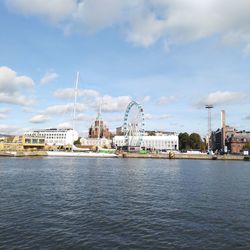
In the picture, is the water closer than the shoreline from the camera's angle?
Yes

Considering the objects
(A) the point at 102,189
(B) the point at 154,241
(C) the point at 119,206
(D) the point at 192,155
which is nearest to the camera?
(B) the point at 154,241

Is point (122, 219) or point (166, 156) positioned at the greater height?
point (166, 156)

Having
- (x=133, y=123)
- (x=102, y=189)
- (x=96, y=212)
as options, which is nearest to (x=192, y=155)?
(x=133, y=123)

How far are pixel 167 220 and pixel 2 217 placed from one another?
44.0 feet

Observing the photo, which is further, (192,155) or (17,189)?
(192,155)

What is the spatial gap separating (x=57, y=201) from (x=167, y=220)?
1318 centimetres

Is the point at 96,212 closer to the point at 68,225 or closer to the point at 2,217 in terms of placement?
the point at 68,225

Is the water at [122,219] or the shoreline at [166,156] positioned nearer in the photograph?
the water at [122,219]

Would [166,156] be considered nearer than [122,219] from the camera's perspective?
No

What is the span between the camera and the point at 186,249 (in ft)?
66.1

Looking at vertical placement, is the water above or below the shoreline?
below

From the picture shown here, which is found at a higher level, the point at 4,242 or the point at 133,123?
the point at 133,123

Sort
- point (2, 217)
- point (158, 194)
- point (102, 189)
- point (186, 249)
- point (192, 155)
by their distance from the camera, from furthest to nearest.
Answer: point (192, 155), point (102, 189), point (158, 194), point (2, 217), point (186, 249)

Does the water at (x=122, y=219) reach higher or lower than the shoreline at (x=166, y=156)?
lower
